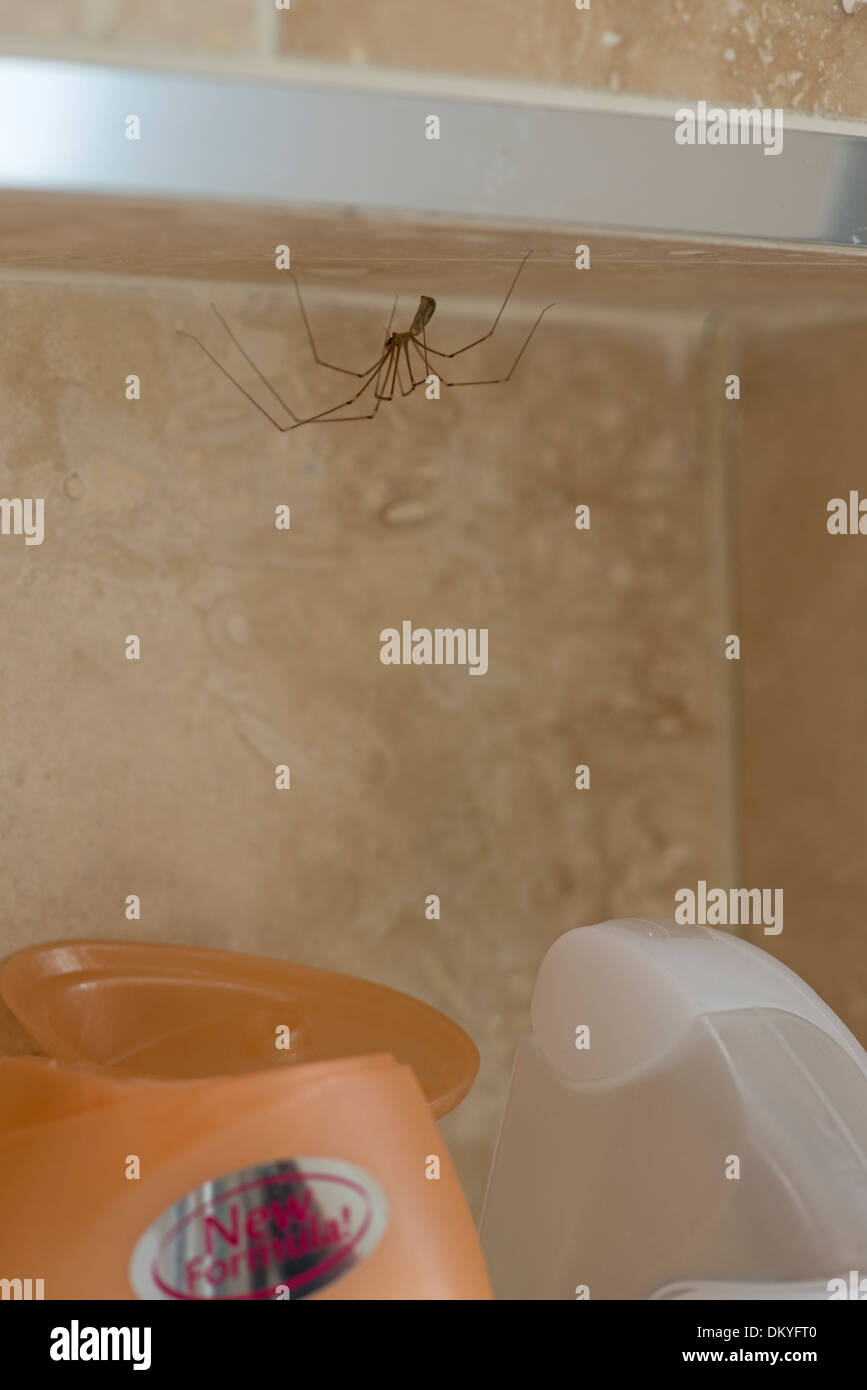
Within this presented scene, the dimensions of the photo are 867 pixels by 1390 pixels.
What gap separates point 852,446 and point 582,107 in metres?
0.40

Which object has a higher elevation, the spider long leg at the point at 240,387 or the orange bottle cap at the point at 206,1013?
the spider long leg at the point at 240,387

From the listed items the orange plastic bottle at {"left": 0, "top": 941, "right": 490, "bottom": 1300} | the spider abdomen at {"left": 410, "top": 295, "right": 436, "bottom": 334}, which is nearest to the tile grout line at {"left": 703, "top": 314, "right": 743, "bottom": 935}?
the spider abdomen at {"left": 410, "top": 295, "right": 436, "bottom": 334}

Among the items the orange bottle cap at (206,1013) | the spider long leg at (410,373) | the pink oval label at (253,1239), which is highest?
the spider long leg at (410,373)

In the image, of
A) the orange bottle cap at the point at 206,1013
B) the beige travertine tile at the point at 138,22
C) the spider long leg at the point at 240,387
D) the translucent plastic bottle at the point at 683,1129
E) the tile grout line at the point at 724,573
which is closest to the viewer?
the beige travertine tile at the point at 138,22

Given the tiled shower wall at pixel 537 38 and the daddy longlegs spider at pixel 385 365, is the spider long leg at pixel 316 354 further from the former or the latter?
the tiled shower wall at pixel 537 38

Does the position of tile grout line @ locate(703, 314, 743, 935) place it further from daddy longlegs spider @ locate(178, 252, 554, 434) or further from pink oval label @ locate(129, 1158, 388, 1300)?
pink oval label @ locate(129, 1158, 388, 1300)

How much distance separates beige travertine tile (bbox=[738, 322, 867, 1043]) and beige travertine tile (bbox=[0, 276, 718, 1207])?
44 millimetres

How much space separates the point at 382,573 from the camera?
0.92 meters

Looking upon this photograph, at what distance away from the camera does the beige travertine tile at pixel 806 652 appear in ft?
2.92

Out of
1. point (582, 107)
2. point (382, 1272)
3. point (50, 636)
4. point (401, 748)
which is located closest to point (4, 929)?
point (50, 636)

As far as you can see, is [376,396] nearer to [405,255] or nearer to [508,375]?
[508,375]

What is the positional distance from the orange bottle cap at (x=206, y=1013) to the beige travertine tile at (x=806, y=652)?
0.32 meters

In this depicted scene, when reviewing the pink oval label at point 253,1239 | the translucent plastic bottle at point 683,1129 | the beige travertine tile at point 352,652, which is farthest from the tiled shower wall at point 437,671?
the pink oval label at point 253,1239
